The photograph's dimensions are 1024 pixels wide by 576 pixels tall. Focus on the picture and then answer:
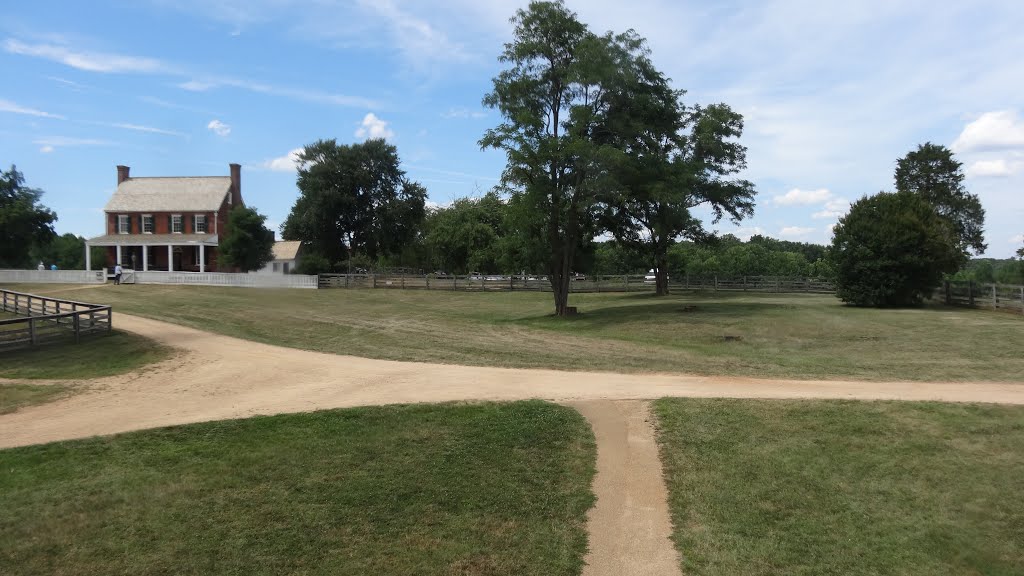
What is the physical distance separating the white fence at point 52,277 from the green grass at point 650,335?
1095 cm

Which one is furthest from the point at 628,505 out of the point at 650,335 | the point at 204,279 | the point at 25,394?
the point at 204,279

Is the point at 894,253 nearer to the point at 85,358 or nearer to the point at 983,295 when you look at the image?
the point at 983,295

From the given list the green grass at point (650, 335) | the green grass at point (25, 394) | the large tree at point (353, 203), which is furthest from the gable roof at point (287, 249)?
the green grass at point (25, 394)

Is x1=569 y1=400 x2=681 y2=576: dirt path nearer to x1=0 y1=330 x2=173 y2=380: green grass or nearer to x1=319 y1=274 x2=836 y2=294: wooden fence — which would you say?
x1=0 y1=330 x2=173 y2=380: green grass

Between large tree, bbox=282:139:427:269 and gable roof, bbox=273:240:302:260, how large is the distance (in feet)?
17.9

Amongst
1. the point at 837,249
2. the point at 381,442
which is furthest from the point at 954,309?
the point at 381,442

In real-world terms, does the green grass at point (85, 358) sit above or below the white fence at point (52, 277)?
below

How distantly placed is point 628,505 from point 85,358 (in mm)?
14104

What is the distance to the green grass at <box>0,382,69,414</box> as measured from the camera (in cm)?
1091

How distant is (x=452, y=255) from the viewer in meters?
68.4

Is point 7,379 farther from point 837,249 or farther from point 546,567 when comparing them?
point 837,249

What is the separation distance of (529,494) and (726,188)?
1386 inches

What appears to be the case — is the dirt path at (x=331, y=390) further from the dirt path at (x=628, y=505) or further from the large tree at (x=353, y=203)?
the large tree at (x=353, y=203)

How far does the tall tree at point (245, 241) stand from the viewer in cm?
4544
